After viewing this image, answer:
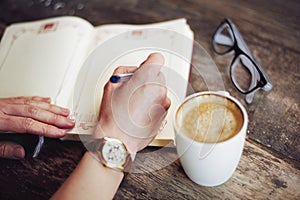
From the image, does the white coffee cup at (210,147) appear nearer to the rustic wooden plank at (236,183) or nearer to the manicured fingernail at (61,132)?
the rustic wooden plank at (236,183)

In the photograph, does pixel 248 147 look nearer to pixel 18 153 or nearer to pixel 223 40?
pixel 223 40

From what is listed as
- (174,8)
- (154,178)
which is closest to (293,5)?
(174,8)

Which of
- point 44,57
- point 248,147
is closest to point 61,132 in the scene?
point 44,57

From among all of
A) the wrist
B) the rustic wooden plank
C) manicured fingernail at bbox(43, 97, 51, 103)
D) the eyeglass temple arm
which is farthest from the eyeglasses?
manicured fingernail at bbox(43, 97, 51, 103)

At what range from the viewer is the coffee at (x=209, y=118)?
65 cm

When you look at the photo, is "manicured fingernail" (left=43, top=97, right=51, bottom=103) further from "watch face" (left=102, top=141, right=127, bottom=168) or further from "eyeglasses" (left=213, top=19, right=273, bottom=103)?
"eyeglasses" (left=213, top=19, right=273, bottom=103)

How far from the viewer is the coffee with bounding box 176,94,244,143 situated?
0.65 m

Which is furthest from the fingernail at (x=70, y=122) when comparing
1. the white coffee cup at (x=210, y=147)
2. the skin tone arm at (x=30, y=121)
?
the white coffee cup at (x=210, y=147)

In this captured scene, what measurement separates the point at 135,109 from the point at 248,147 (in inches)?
8.4

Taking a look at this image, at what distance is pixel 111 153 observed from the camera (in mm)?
700

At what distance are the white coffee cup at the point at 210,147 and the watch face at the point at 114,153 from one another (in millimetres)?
92

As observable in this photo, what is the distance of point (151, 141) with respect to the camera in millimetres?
744

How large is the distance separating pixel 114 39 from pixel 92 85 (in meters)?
0.14

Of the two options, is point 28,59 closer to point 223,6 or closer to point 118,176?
point 118,176
